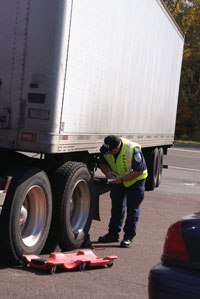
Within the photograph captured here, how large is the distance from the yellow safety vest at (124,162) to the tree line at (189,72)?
33038 millimetres

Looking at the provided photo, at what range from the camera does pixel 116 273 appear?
256 inches

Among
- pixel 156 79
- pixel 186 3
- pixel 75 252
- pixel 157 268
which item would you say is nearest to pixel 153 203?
pixel 156 79

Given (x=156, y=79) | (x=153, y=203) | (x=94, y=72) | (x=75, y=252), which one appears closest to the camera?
(x=75, y=252)

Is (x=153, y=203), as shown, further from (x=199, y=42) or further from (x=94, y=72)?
(x=199, y=42)

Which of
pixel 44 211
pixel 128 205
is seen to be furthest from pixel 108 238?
pixel 44 211

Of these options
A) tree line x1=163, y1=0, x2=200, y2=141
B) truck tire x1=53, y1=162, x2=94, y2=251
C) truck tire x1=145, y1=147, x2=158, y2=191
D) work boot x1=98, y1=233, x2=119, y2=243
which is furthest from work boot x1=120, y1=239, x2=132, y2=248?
tree line x1=163, y1=0, x2=200, y2=141

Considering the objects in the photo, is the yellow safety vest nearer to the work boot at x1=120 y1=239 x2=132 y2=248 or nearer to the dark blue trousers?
the dark blue trousers

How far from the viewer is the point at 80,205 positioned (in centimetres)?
799

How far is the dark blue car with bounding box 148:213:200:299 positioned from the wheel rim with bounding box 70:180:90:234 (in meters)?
3.80

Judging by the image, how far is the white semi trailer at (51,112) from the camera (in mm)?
6730

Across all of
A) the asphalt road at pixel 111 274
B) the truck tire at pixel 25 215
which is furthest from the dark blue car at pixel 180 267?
the truck tire at pixel 25 215

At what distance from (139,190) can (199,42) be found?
119 feet

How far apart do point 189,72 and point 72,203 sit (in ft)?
119

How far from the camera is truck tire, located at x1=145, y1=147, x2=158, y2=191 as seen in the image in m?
14.1
